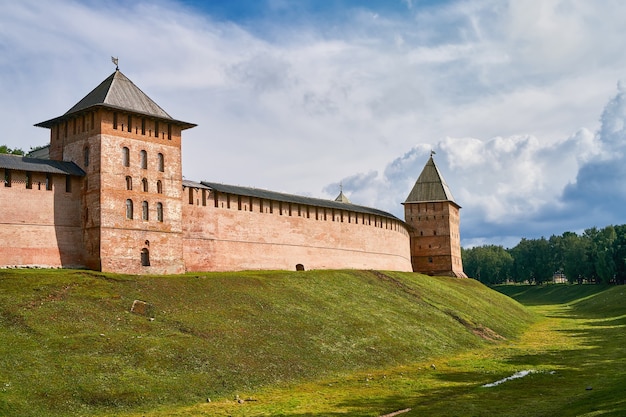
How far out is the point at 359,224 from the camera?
52.1 metres

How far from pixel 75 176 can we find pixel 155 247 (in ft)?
17.6

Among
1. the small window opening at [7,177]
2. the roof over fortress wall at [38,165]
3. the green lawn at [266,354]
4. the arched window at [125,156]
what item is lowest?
the green lawn at [266,354]

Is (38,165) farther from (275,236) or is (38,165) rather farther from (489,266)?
(489,266)

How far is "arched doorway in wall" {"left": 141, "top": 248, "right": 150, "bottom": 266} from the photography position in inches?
1346

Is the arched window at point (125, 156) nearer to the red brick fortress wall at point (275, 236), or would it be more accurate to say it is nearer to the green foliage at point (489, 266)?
the red brick fortress wall at point (275, 236)

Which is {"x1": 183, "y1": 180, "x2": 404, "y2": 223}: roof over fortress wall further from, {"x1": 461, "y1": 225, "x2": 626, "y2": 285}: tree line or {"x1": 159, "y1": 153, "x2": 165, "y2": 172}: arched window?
{"x1": 461, "y1": 225, "x2": 626, "y2": 285}: tree line

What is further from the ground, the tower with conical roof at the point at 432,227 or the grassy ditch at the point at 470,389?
the tower with conical roof at the point at 432,227

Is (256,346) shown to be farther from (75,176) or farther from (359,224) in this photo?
(359,224)

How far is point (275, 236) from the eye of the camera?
43500 mm

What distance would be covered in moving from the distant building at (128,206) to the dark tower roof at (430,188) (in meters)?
23.4

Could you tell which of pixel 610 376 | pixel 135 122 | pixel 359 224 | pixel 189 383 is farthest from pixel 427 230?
pixel 189 383

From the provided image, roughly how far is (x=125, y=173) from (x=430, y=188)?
127ft

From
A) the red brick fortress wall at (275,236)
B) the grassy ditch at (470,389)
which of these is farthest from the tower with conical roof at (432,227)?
the grassy ditch at (470,389)

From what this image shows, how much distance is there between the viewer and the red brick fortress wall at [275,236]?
3838cm
